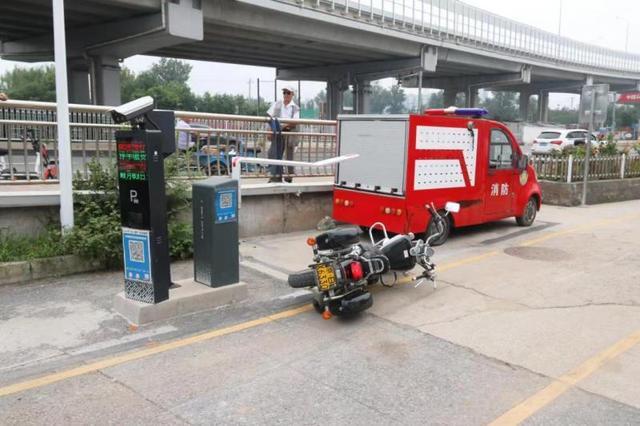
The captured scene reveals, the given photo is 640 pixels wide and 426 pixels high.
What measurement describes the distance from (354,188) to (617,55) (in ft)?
222

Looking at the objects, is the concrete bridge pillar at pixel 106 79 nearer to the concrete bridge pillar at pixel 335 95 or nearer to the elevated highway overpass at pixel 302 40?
the elevated highway overpass at pixel 302 40

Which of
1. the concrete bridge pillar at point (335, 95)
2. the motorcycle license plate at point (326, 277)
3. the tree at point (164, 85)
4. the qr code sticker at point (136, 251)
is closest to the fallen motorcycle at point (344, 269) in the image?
the motorcycle license plate at point (326, 277)

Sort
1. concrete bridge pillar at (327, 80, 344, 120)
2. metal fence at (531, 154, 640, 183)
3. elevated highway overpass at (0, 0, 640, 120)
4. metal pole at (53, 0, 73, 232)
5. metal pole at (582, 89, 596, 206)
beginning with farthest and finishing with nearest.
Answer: concrete bridge pillar at (327, 80, 344, 120)
elevated highway overpass at (0, 0, 640, 120)
metal fence at (531, 154, 640, 183)
metal pole at (582, 89, 596, 206)
metal pole at (53, 0, 73, 232)

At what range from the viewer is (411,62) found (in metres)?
35.1

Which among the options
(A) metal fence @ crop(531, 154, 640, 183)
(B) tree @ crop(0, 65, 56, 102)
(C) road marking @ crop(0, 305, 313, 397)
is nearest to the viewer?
(C) road marking @ crop(0, 305, 313, 397)

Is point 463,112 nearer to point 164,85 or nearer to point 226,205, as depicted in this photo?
point 226,205

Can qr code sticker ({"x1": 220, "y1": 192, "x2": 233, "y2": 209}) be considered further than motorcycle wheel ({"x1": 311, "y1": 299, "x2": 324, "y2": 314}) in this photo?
Yes

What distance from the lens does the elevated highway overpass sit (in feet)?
72.1

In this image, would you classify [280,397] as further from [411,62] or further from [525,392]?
[411,62]

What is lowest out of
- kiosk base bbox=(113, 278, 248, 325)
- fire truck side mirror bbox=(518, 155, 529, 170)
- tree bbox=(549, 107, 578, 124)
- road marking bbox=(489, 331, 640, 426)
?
road marking bbox=(489, 331, 640, 426)

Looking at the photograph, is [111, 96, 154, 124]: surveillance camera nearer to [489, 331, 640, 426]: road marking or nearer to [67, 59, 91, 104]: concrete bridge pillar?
[489, 331, 640, 426]: road marking

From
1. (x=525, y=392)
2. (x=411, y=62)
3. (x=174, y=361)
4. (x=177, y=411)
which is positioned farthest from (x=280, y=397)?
(x=411, y=62)

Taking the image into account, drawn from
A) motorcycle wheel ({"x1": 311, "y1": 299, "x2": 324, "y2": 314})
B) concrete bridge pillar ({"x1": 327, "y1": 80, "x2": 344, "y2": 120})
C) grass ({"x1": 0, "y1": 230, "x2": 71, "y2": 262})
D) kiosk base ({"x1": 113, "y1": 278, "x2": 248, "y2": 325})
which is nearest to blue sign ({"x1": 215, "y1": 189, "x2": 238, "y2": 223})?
kiosk base ({"x1": 113, "y1": 278, "x2": 248, "y2": 325})

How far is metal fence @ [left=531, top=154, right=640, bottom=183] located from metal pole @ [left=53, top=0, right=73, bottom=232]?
39.9 feet
